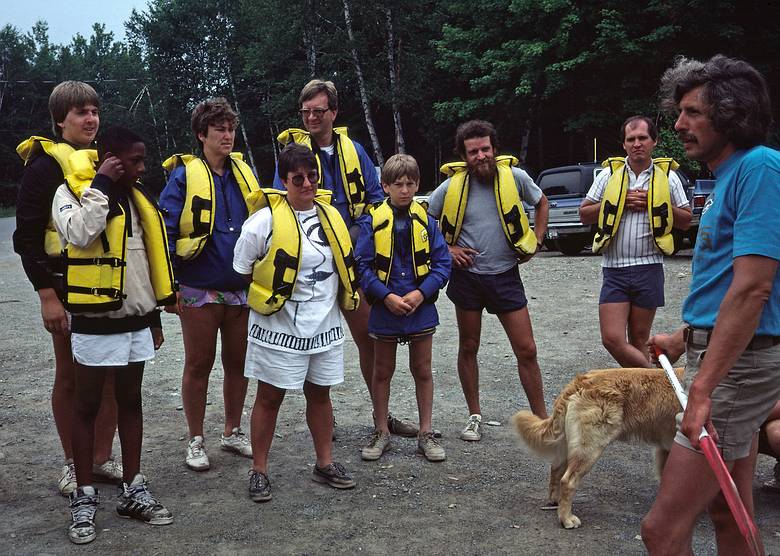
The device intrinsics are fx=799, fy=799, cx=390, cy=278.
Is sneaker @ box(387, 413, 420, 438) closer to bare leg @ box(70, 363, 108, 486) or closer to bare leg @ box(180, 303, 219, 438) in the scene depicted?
bare leg @ box(180, 303, 219, 438)

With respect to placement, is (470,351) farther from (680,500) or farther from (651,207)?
(680,500)

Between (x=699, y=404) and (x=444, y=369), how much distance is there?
5049mm

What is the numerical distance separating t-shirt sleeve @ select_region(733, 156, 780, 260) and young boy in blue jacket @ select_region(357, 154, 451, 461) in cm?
278

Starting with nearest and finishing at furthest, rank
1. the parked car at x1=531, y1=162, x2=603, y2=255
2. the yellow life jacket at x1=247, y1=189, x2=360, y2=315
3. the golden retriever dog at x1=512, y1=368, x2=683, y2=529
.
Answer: the golden retriever dog at x1=512, y1=368, x2=683, y2=529
the yellow life jacket at x1=247, y1=189, x2=360, y2=315
the parked car at x1=531, y1=162, x2=603, y2=255

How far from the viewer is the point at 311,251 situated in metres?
4.56

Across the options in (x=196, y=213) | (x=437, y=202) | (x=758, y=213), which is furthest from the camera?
(x=437, y=202)

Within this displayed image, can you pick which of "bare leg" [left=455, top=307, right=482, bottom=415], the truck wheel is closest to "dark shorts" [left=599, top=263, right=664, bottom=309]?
"bare leg" [left=455, top=307, right=482, bottom=415]

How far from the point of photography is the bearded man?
17.6 ft

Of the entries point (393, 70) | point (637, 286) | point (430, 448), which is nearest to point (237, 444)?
point (430, 448)

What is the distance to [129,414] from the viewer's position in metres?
4.21

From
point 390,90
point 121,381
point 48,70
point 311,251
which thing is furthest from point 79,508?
point 48,70

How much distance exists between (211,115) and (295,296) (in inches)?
52.4

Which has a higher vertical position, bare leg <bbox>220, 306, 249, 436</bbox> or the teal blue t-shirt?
the teal blue t-shirt

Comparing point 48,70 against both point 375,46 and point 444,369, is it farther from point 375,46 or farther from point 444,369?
point 444,369
